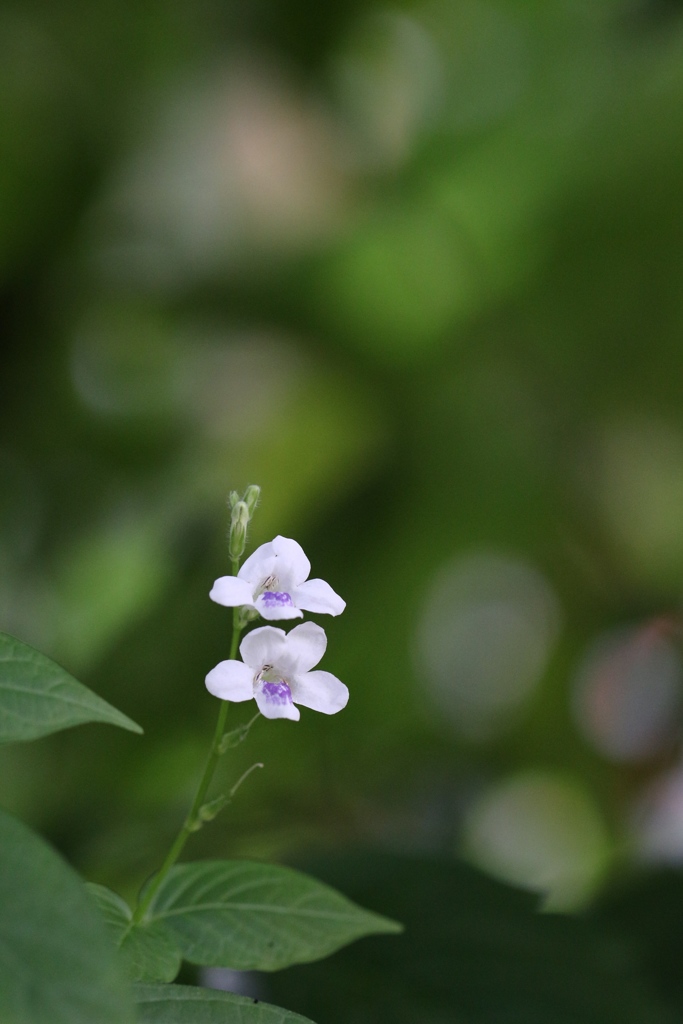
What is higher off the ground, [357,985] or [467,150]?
[467,150]

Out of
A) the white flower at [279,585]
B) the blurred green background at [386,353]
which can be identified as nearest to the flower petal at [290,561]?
the white flower at [279,585]

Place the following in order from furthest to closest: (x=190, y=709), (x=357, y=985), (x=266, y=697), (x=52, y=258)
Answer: (x=52, y=258), (x=190, y=709), (x=357, y=985), (x=266, y=697)

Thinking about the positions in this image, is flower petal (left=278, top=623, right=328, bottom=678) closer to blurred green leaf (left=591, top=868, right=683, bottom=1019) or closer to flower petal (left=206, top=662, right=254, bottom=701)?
flower petal (left=206, top=662, right=254, bottom=701)

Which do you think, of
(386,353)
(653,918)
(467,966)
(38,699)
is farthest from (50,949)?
(386,353)

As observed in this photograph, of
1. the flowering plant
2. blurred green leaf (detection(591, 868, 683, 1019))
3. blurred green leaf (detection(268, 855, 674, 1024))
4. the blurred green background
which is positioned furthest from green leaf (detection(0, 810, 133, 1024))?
the blurred green background

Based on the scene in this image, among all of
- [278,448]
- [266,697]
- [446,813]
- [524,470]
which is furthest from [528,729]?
[266,697]

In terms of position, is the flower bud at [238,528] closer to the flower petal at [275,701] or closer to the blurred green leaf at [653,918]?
the flower petal at [275,701]

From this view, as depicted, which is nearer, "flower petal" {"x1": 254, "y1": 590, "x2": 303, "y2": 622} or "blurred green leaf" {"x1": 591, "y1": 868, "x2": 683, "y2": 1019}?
"flower petal" {"x1": 254, "y1": 590, "x2": 303, "y2": 622}

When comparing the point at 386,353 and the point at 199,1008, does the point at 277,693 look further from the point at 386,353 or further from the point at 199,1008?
the point at 386,353

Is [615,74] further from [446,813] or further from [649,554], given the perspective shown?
[446,813]
